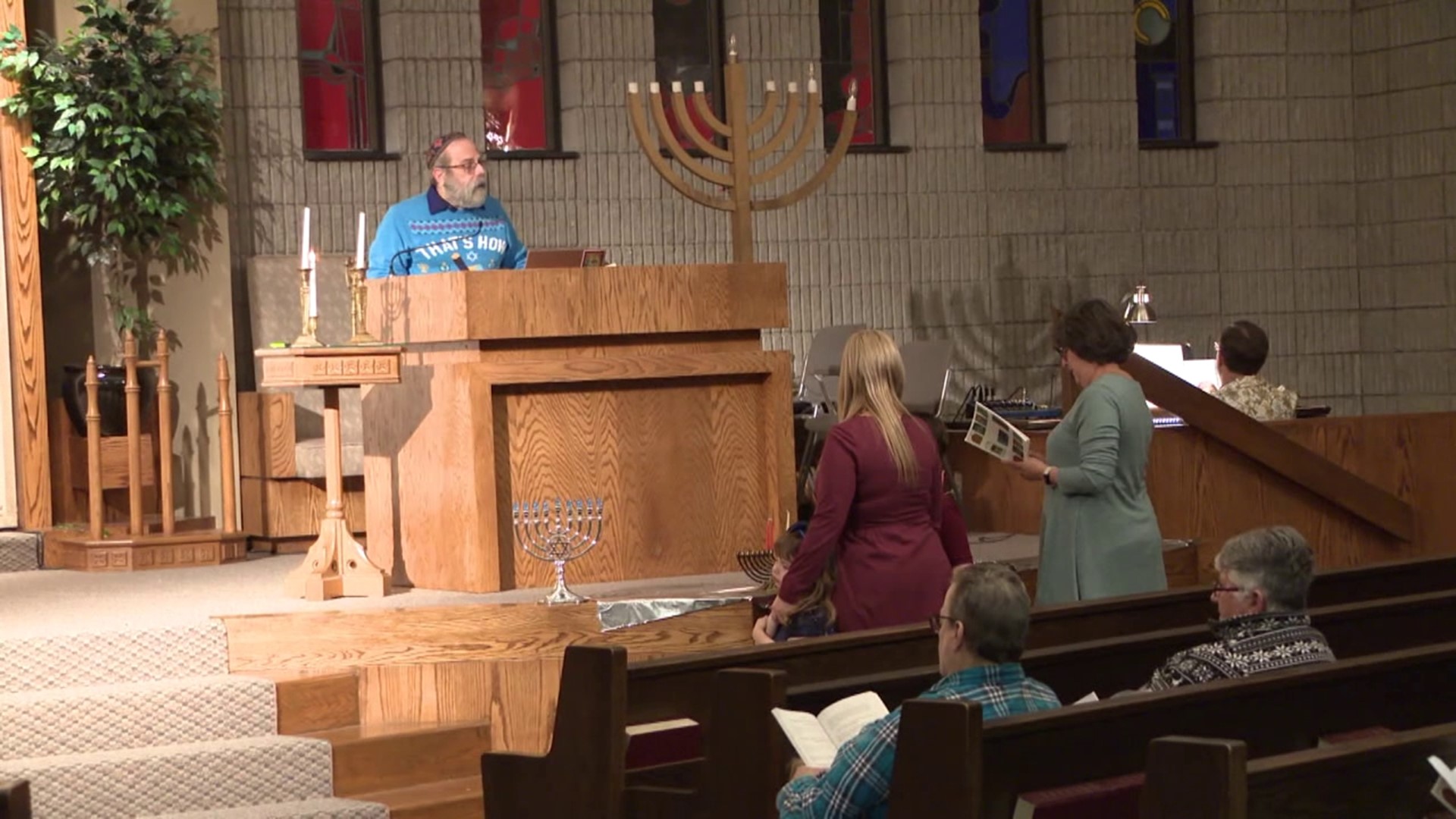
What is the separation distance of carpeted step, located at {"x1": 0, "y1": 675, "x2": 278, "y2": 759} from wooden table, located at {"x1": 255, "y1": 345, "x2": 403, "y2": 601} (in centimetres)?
55

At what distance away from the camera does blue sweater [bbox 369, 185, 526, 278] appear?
6938 mm

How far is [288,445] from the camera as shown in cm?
854

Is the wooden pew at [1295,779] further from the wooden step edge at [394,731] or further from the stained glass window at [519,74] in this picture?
the stained glass window at [519,74]

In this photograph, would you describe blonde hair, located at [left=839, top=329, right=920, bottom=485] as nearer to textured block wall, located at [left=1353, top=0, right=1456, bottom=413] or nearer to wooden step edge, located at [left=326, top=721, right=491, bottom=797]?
wooden step edge, located at [left=326, top=721, right=491, bottom=797]

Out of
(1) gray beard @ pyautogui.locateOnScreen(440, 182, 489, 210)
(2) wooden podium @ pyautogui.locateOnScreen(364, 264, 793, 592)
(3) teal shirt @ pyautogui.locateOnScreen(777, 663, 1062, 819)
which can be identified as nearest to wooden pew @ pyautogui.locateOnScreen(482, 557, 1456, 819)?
(3) teal shirt @ pyautogui.locateOnScreen(777, 663, 1062, 819)

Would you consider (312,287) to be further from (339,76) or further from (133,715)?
(339,76)

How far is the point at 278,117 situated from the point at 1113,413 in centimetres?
550

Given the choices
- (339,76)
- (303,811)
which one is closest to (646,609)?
(303,811)

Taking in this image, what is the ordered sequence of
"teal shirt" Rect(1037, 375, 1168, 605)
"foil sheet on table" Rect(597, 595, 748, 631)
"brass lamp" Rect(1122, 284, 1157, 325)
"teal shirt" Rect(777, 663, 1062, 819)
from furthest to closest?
"brass lamp" Rect(1122, 284, 1157, 325) → "foil sheet on table" Rect(597, 595, 748, 631) → "teal shirt" Rect(1037, 375, 1168, 605) → "teal shirt" Rect(777, 663, 1062, 819)

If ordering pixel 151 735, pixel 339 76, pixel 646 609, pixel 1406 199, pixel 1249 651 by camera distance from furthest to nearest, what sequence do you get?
pixel 1406 199 → pixel 339 76 → pixel 646 609 → pixel 151 735 → pixel 1249 651

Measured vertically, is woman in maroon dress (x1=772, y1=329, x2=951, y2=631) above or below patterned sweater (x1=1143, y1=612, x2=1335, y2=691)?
above

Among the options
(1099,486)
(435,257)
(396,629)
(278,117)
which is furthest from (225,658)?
(278,117)

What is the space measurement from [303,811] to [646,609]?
3.86ft

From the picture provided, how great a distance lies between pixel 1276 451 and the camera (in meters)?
7.71
